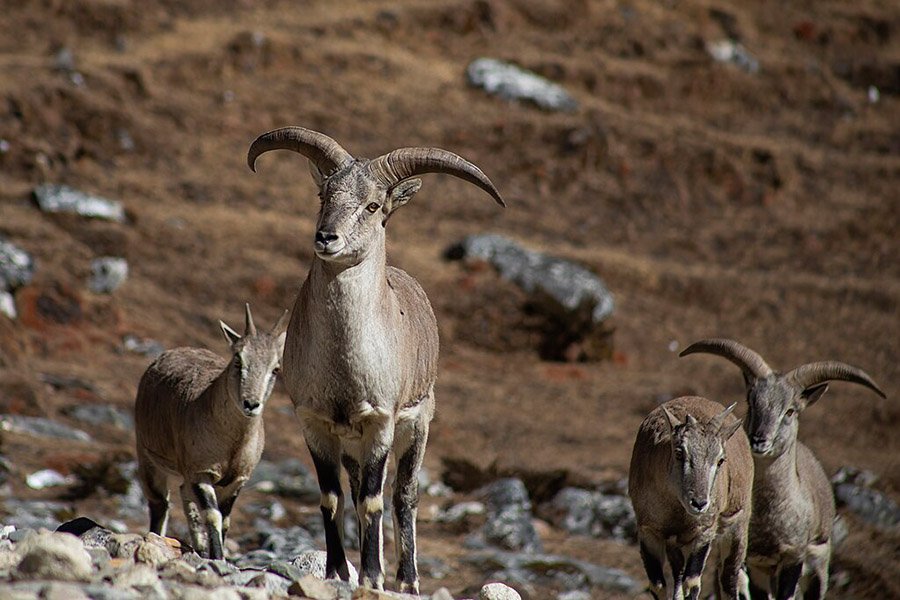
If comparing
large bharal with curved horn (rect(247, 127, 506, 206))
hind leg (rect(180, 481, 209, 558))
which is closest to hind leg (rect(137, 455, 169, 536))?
hind leg (rect(180, 481, 209, 558))

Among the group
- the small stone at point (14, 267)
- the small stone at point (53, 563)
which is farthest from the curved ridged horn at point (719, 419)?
the small stone at point (14, 267)

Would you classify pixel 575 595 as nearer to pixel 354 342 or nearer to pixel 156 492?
pixel 156 492

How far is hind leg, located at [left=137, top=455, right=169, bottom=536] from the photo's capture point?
11.1 metres

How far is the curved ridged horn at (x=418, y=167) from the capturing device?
8.44 metres

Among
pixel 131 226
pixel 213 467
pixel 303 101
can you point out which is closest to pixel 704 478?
pixel 213 467

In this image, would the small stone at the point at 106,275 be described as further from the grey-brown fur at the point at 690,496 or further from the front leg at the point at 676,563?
the front leg at the point at 676,563

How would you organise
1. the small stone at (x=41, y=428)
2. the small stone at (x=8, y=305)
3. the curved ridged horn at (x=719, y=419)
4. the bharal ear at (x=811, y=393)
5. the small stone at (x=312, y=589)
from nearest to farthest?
1. the small stone at (x=312, y=589)
2. the curved ridged horn at (x=719, y=419)
3. the bharal ear at (x=811, y=393)
4. the small stone at (x=41, y=428)
5. the small stone at (x=8, y=305)

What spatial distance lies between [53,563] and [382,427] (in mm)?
2488

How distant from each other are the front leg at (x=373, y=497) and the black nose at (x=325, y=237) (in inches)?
51.4

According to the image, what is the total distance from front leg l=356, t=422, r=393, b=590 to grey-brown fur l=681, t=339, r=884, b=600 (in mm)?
3758

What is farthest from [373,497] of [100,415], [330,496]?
[100,415]

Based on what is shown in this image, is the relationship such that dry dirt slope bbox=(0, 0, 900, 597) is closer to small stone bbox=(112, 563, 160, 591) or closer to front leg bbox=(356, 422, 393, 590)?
front leg bbox=(356, 422, 393, 590)

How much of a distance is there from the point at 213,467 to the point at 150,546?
2.34 meters

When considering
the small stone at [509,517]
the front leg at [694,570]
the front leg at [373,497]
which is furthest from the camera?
the small stone at [509,517]
